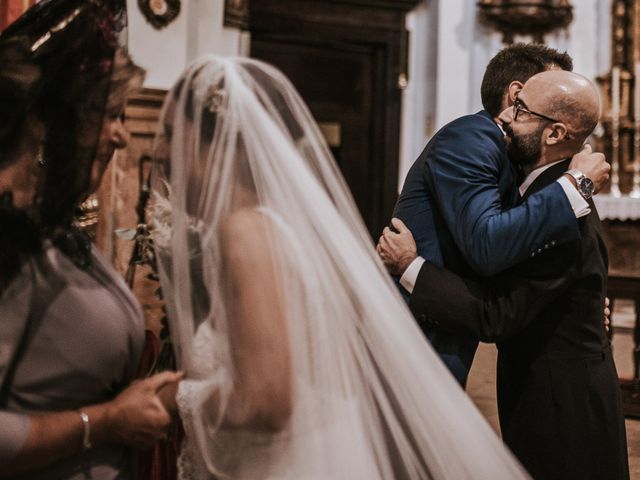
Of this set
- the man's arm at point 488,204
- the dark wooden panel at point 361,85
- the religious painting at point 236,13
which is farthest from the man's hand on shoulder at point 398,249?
the dark wooden panel at point 361,85

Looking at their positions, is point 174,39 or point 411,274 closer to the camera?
point 411,274

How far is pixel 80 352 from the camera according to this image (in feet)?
4.80

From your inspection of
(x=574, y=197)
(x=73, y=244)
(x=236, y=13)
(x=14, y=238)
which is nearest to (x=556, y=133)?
(x=574, y=197)

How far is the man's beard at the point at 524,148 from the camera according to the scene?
2295mm

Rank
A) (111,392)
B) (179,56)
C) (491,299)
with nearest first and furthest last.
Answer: (111,392), (491,299), (179,56)

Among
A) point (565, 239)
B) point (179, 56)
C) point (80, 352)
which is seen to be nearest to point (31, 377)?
point (80, 352)

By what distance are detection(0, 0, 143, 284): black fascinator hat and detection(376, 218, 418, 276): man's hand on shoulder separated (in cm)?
101

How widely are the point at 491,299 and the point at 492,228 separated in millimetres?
237

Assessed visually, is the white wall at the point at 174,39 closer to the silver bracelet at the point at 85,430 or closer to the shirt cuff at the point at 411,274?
the shirt cuff at the point at 411,274

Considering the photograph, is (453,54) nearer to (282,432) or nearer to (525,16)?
(525,16)

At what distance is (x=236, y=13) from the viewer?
6.98 m

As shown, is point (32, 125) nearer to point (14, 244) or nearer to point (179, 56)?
point (14, 244)

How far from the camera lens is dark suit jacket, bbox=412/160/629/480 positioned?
224 centimetres

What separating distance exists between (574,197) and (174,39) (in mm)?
4505
